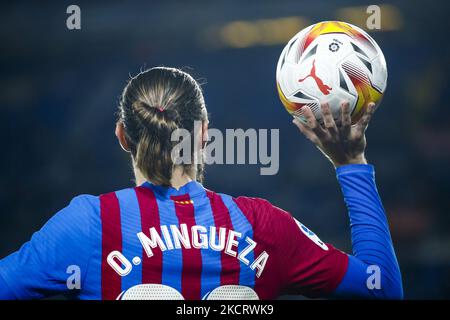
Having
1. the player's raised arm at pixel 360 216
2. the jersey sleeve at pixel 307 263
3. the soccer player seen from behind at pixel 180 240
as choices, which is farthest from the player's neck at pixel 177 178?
the player's raised arm at pixel 360 216

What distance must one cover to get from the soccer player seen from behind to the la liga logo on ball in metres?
0.20

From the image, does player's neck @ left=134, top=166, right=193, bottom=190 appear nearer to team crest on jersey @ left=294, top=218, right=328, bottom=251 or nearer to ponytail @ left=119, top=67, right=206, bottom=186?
ponytail @ left=119, top=67, right=206, bottom=186

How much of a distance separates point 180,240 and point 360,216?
0.76 metres

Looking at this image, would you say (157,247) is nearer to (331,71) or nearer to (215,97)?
(331,71)

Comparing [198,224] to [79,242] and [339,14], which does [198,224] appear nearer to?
[79,242]

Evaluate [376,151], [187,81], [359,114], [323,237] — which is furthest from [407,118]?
[187,81]

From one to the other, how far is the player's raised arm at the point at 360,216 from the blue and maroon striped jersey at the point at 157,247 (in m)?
0.29

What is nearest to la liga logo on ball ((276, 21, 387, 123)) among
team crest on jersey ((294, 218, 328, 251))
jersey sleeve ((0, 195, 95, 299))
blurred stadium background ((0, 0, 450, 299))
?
team crest on jersey ((294, 218, 328, 251))

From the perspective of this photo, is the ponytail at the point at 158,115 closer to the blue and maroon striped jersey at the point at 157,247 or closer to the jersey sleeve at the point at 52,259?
the blue and maroon striped jersey at the point at 157,247

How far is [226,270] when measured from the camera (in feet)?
8.16

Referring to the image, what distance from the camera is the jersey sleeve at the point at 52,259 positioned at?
2.39 meters

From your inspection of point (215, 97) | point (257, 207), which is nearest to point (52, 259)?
point (257, 207)
